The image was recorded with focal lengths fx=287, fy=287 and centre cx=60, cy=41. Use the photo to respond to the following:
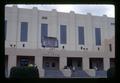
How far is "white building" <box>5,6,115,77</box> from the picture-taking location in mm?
21766

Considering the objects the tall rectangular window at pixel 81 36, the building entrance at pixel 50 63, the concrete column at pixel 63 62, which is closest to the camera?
the concrete column at pixel 63 62

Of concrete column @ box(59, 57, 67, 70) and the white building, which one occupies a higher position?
the white building

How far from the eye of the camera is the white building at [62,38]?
21766mm

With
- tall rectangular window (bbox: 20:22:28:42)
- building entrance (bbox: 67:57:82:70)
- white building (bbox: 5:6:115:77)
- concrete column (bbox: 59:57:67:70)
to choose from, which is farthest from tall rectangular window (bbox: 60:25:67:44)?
tall rectangular window (bbox: 20:22:28:42)

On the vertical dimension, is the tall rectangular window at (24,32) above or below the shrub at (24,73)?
above

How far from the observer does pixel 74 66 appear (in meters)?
22.6

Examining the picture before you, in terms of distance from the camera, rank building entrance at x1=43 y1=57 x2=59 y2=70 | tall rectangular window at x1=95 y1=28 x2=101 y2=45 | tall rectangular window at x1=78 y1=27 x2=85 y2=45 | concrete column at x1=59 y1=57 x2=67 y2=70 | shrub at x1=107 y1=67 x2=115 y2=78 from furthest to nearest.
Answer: tall rectangular window at x1=95 y1=28 x2=101 y2=45 → tall rectangular window at x1=78 y1=27 x2=85 y2=45 → building entrance at x1=43 y1=57 x2=59 y2=70 → concrete column at x1=59 y1=57 x2=67 y2=70 → shrub at x1=107 y1=67 x2=115 y2=78

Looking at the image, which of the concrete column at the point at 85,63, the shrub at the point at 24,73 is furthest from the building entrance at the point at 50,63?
the shrub at the point at 24,73

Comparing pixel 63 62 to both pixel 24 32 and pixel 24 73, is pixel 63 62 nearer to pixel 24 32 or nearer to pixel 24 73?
pixel 24 32

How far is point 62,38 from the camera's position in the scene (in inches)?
904

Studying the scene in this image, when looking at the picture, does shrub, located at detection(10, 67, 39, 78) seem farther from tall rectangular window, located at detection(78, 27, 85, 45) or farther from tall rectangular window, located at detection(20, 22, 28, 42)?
tall rectangular window, located at detection(78, 27, 85, 45)

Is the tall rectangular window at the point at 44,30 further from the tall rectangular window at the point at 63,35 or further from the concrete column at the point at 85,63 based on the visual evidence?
the concrete column at the point at 85,63
